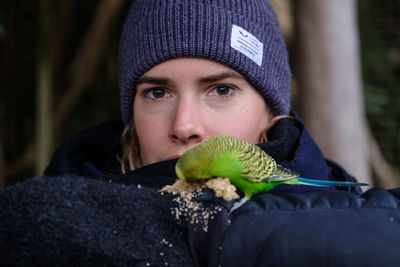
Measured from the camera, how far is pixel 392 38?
4371mm

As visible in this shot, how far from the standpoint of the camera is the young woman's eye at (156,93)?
1500 mm

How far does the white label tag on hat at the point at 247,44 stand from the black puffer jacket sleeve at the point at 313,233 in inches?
29.2

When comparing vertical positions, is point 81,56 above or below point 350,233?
above

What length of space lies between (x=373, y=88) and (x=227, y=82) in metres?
3.51

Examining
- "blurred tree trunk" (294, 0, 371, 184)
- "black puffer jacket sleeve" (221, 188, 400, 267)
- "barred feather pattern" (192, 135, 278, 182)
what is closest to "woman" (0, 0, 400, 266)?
"black puffer jacket sleeve" (221, 188, 400, 267)

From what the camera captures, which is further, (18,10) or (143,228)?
(18,10)

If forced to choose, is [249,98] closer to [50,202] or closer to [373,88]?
[50,202]

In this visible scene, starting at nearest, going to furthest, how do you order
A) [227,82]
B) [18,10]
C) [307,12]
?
[227,82] < [307,12] < [18,10]

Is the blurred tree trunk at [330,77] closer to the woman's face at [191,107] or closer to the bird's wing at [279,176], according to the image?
the woman's face at [191,107]

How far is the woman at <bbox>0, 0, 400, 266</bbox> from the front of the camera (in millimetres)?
862

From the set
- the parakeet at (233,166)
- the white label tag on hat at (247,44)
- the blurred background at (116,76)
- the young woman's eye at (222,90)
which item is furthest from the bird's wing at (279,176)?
the blurred background at (116,76)

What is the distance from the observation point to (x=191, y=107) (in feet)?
4.51

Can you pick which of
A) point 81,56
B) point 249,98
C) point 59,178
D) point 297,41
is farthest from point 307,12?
point 59,178

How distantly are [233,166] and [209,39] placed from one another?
0.60m
